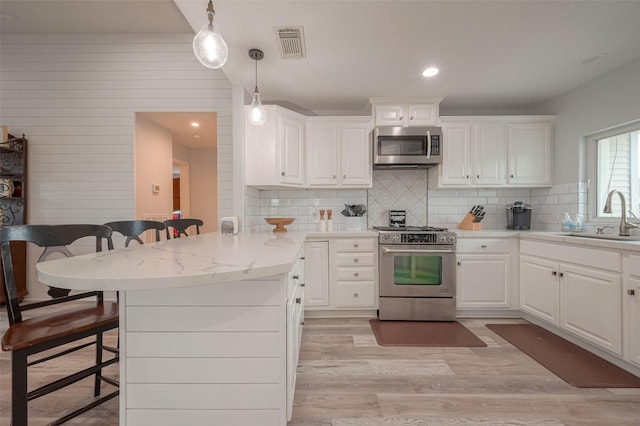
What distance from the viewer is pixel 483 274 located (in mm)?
2936

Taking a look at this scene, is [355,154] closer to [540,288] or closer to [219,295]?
[540,288]

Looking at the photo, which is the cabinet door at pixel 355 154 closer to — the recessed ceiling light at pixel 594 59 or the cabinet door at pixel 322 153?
the cabinet door at pixel 322 153

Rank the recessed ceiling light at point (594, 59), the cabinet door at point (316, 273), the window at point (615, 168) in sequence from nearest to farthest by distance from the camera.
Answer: the recessed ceiling light at point (594, 59)
the window at point (615, 168)
the cabinet door at point (316, 273)

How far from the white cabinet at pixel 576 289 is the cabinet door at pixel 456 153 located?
38.6 inches

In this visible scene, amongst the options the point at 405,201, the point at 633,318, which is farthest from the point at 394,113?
the point at 633,318

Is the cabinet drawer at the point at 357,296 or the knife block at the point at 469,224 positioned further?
the knife block at the point at 469,224

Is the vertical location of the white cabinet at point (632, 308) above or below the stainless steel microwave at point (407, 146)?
below

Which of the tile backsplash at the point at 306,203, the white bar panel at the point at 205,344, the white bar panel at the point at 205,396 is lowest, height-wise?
the white bar panel at the point at 205,396

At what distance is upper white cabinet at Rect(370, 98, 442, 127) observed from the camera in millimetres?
3214

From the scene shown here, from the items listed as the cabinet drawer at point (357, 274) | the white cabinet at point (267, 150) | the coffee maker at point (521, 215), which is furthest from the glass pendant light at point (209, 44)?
the coffee maker at point (521, 215)

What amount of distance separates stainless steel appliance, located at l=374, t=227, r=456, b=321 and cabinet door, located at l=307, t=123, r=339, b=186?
3.09ft

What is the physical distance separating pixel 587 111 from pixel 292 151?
3060mm

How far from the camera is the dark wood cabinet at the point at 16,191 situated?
3271 millimetres

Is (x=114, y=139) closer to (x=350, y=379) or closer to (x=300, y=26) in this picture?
(x=300, y=26)
